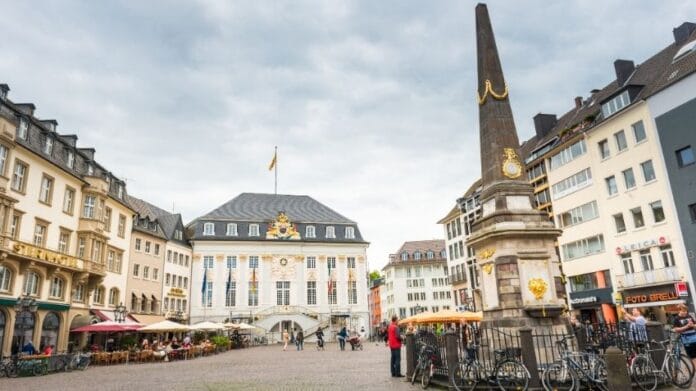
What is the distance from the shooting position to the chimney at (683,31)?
1352 inches

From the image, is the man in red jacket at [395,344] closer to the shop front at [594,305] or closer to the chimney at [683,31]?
the shop front at [594,305]

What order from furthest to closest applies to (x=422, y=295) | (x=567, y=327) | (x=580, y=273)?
(x=422, y=295), (x=580, y=273), (x=567, y=327)

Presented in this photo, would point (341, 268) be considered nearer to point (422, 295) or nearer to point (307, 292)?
point (307, 292)

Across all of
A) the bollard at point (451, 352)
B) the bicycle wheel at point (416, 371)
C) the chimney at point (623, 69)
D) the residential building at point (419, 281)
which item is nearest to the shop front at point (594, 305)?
the chimney at point (623, 69)

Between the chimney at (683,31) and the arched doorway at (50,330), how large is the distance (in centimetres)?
4410

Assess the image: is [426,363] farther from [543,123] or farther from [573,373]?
[543,123]

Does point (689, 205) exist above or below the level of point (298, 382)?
above

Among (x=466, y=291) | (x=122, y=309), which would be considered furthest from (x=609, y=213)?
(x=122, y=309)

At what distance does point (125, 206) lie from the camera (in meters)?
38.9

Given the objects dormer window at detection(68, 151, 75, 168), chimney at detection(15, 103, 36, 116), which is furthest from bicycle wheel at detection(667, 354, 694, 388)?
chimney at detection(15, 103, 36, 116)

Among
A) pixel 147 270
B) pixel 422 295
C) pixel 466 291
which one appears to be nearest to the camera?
pixel 147 270

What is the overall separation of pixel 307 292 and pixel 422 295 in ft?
106

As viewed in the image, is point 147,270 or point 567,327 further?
point 147,270

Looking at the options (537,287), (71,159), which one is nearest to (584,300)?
(537,287)
